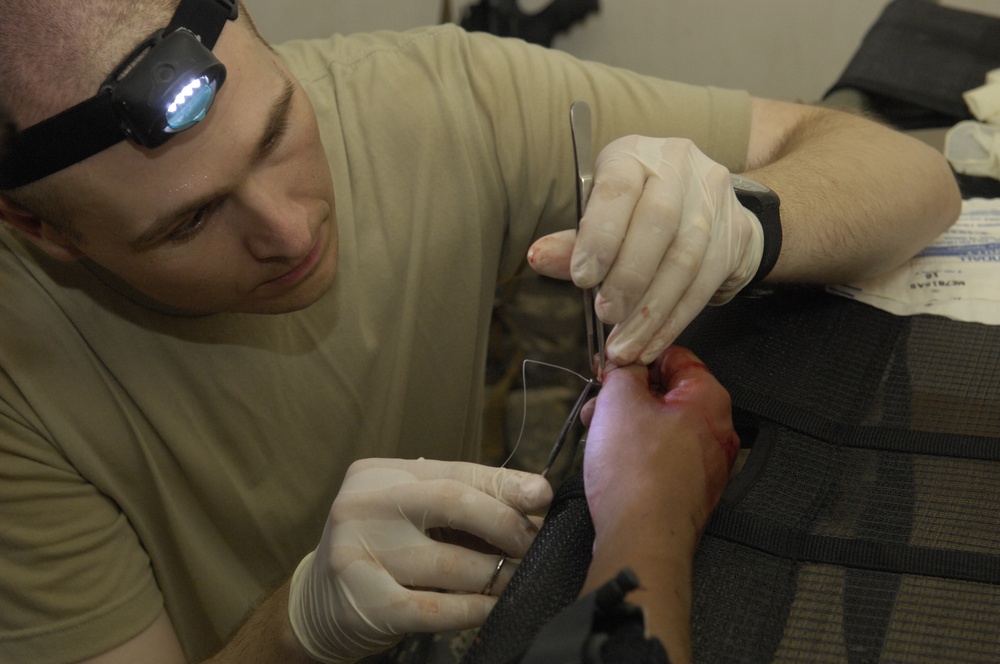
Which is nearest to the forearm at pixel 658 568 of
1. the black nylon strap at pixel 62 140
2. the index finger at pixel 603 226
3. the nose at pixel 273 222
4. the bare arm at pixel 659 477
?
the bare arm at pixel 659 477

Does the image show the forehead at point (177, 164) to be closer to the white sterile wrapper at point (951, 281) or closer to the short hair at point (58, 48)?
the short hair at point (58, 48)

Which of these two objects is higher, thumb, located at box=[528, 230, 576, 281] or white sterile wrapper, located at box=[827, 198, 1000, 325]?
thumb, located at box=[528, 230, 576, 281]

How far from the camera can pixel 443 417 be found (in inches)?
52.1

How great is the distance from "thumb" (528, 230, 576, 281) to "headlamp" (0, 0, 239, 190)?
355 millimetres

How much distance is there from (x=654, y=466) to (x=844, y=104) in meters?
1.04

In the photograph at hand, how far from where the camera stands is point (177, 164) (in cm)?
81

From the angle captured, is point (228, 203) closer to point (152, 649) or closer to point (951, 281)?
point (152, 649)

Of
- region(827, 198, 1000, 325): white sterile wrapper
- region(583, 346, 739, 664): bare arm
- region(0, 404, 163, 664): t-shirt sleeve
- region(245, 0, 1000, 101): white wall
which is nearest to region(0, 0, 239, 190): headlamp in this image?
region(0, 404, 163, 664): t-shirt sleeve

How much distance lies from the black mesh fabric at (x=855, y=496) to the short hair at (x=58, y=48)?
26.6 inches

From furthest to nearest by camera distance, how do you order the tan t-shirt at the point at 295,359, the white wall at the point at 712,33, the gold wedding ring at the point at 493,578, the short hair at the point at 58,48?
the white wall at the point at 712,33 < the tan t-shirt at the point at 295,359 < the gold wedding ring at the point at 493,578 < the short hair at the point at 58,48

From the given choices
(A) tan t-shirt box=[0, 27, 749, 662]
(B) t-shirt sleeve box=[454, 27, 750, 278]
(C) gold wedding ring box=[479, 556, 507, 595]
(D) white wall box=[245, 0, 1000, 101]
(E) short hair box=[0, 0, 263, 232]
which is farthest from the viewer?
(D) white wall box=[245, 0, 1000, 101]

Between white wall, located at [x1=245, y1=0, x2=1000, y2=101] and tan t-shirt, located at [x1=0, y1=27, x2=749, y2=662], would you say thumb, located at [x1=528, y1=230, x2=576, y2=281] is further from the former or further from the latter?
white wall, located at [x1=245, y1=0, x2=1000, y2=101]

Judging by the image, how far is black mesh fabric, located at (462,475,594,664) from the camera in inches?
25.2

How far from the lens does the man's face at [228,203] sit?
815 millimetres
